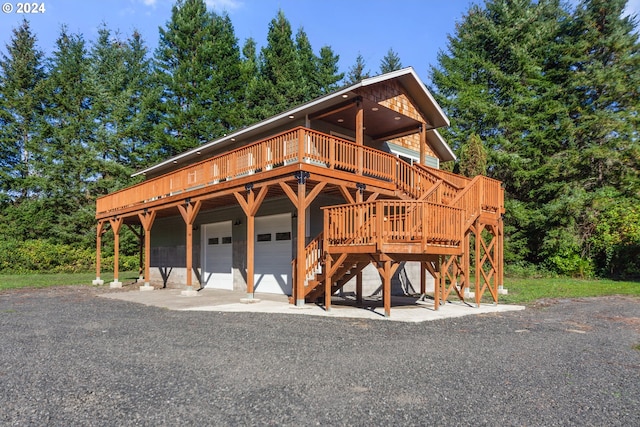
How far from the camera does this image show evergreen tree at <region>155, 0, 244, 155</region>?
35.3 metres

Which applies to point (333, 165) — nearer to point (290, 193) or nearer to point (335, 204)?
point (290, 193)

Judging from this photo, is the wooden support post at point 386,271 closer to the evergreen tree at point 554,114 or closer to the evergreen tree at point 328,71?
the evergreen tree at point 554,114

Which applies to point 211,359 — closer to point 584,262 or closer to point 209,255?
point 209,255

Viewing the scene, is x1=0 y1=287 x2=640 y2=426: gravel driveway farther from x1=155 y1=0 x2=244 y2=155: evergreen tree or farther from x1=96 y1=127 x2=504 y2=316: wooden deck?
x1=155 y1=0 x2=244 y2=155: evergreen tree

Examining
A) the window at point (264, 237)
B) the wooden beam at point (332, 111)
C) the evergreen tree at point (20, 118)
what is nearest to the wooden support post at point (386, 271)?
the wooden beam at point (332, 111)

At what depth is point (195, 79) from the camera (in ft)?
118

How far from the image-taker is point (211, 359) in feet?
18.6

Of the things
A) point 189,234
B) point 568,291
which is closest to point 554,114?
point 568,291

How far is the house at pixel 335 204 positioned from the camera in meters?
9.64

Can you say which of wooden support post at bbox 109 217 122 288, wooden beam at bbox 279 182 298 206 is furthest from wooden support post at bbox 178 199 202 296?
wooden support post at bbox 109 217 122 288

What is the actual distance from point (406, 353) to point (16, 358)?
5232 millimetres

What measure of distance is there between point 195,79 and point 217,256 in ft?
75.8

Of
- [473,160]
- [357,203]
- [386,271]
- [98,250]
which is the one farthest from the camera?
[473,160]

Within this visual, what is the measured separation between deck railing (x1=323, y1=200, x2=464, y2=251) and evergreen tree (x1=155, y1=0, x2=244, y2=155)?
Answer: 27582 mm
